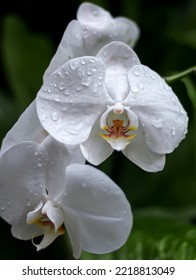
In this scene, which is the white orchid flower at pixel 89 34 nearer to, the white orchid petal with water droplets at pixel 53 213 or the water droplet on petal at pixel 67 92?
the water droplet on petal at pixel 67 92

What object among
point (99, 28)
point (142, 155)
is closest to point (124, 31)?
point (99, 28)

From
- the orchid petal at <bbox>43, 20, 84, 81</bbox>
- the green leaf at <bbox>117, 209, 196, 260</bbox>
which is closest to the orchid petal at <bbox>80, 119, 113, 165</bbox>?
the orchid petal at <bbox>43, 20, 84, 81</bbox>

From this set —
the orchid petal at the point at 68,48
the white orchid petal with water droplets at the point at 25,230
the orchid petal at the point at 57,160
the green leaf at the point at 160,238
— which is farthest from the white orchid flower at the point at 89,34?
the green leaf at the point at 160,238

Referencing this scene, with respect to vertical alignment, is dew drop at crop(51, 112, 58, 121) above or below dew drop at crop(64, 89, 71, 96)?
below

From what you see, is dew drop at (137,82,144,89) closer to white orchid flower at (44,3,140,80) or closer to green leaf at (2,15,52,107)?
Result: white orchid flower at (44,3,140,80)

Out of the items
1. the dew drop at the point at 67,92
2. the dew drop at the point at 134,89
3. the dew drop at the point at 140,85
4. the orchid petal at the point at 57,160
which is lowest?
the orchid petal at the point at 57,160

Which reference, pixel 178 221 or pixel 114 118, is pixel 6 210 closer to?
pixel 114 118

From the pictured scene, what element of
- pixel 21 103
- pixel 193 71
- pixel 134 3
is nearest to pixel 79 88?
pixel 193 71
